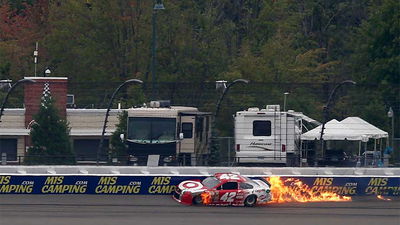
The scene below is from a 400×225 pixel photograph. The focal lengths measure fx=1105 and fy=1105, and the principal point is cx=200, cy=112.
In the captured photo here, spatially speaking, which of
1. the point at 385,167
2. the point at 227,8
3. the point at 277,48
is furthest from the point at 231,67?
the point at 385,167

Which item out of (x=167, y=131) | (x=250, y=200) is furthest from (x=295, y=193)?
(x=167, y=131)

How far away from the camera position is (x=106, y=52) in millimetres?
56719

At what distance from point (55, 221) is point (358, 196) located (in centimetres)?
880

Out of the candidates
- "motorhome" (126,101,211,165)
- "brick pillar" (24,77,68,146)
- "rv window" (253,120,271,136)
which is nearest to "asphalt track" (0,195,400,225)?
"motorhome" (126,101,211,165)

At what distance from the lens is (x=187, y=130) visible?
32594 millimetres

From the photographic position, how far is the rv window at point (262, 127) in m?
33.0

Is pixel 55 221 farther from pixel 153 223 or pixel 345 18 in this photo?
pixel 345 18

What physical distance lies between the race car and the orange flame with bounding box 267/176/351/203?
0.86 m

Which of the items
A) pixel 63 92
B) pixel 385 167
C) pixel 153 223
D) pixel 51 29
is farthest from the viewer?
pixel 51 29

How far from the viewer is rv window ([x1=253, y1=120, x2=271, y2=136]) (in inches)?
1300

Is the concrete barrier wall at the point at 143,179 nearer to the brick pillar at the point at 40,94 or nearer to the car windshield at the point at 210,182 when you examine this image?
the car windshield at the point at 210,182

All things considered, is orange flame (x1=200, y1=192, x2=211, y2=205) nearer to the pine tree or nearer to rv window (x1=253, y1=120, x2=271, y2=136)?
the pine tree

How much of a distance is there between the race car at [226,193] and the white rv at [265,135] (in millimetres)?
6266

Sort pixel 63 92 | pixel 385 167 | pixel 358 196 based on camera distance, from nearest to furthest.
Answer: pixel 358 196 → pixel 385 167 → pixel 63 92
